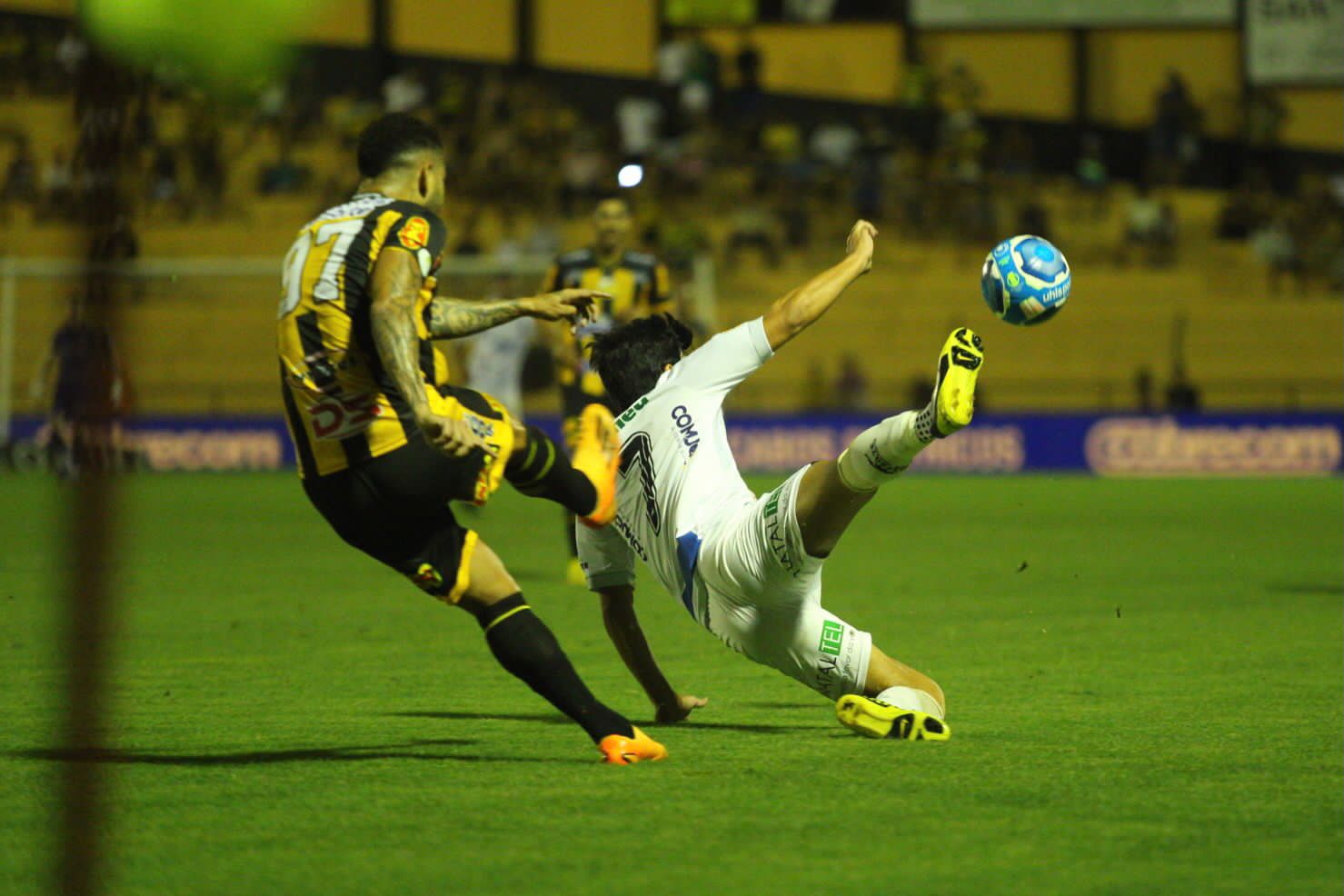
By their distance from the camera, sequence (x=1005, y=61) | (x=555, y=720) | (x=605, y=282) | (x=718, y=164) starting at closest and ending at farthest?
(x=555, y=720) → (x=605, y=282) → (x=718, y=164) → (x=1005, y=61)

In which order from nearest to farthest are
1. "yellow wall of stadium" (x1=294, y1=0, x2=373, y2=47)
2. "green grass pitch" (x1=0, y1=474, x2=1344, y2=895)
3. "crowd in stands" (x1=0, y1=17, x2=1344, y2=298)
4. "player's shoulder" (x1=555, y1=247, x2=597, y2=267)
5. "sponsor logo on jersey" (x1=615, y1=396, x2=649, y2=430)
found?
"green grass pitch" (x1=0, y1=474, x2=1344, y2=895)
"sponsor logo on jersey" (x1=615, y1=396, x2=649, y2=430)
"player's shoulder" (x1=555, y1=247, x2=597, y2=267)
"crowd in stands" (x1=0, y1=17, x2=1344, y2=298)
"yellow wall of stadium" (x1=294, y1=0, x2=373, y2=47)

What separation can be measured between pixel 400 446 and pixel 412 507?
7.0 inches

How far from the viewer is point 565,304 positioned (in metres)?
6.03

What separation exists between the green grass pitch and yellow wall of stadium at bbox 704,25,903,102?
2126 centimetres

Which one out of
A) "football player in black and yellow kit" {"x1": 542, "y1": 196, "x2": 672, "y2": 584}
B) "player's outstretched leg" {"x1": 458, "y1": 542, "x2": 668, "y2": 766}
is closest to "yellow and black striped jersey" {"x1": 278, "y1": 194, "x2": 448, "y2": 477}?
"player's outstretched leg" {"x1": 458, "y1": 542, "x2": 668, "y2": 766}

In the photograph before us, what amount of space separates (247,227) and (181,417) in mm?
4131

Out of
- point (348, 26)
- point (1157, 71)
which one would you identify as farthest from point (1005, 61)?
point (348, 26)

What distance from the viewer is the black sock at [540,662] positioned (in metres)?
5.53

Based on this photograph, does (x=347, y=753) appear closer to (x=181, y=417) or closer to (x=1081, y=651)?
(x=1081, y=651)

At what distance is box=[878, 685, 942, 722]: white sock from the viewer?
20.0ft

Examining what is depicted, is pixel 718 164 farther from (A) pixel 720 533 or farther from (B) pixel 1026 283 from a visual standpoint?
(A) pixel 720 533

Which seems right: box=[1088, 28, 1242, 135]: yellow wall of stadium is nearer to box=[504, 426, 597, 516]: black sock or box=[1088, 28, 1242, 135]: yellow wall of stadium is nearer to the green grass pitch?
the green grass pitch

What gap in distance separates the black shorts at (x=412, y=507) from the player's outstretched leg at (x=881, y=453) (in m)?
1.01

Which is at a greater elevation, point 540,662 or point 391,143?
point 391,143
